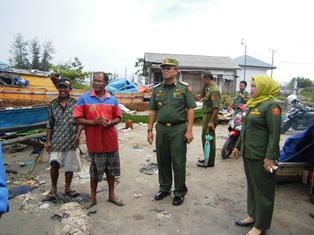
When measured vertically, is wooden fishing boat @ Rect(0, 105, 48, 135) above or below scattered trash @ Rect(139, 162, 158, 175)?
above

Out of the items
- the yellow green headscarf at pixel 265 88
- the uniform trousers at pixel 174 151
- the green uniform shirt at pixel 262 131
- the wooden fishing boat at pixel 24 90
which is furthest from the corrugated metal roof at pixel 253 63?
the green uniform shirt at pixel 262 131

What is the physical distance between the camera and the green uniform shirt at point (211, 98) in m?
4.62

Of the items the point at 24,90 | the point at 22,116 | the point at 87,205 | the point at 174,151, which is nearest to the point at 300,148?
the point at 174,151

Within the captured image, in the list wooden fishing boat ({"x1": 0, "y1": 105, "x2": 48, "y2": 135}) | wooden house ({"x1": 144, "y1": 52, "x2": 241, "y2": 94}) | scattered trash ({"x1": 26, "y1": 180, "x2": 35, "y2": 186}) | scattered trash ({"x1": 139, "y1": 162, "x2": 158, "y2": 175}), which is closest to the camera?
scattered trash ({"x1": 26, "y1": 180, "x2": 35, "y2": 186})

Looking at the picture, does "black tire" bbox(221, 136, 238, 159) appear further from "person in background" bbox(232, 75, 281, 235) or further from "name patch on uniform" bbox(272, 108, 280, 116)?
"name patch on uniform" bbox(272, 108, 280, 116)

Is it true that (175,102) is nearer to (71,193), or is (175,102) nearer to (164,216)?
(164,216)

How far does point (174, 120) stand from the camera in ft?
11.0

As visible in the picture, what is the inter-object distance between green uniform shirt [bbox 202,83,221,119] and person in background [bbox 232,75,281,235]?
6.48 feet

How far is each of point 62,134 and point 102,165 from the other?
0.74 m

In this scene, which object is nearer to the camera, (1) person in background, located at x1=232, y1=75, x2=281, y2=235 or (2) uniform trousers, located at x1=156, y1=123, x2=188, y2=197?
(1) person in background, located at x1=232, y1=75, x2=281, y2=235

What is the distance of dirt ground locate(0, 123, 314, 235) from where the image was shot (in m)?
2.87

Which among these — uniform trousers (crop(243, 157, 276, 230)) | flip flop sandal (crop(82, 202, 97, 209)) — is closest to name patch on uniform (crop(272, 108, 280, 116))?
uniform trousers (crop(243, 157, 276, 230))

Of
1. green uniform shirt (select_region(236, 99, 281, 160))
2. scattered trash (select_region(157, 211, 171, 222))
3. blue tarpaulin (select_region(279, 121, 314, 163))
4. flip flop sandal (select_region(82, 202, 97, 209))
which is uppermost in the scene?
green uniform shirt (select_region(236, 99, 281, 160))

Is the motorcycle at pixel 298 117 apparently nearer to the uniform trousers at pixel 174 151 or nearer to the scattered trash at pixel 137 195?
the uniform trousers at pixel 174 151
